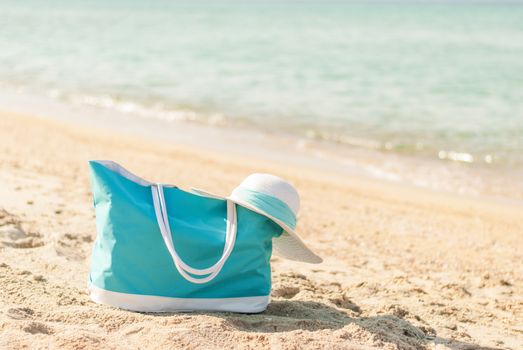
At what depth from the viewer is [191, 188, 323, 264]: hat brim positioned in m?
3.28

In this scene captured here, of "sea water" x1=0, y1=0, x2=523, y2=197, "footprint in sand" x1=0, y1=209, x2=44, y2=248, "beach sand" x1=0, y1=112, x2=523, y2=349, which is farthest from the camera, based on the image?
"sea water" x1=0, y1=0, x2=523, y2=197

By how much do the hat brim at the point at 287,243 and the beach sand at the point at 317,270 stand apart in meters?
0.25

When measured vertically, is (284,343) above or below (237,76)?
below

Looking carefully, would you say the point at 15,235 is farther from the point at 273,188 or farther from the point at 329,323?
the point at 329,323

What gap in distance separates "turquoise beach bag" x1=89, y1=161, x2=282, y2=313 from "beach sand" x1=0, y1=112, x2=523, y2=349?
0.29ft

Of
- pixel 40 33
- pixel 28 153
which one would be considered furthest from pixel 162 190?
pixel 40 33

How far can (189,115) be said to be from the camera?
11.9 m

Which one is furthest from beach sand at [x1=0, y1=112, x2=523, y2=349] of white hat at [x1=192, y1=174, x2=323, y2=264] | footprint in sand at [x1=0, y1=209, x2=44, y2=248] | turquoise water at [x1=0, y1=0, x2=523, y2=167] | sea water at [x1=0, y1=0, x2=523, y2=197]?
turquoise water at [x1=0, y1=0, x2=523, y2=167]

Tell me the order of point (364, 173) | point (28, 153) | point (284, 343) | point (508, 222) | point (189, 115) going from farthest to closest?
1. point (189, 115)
2. point (364, 173)
3. point (28, 153)
4. point (508, 222)
5. point (284, 343)

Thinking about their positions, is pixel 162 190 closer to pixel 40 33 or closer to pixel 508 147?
pixel 508 147

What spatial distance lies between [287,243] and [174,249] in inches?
24.5

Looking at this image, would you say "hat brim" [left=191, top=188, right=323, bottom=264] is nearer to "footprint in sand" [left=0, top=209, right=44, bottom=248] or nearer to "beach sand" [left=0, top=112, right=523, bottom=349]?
"beach sand" [left=0, top=112, right=523, bottom=349]

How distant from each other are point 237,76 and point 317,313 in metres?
12.7

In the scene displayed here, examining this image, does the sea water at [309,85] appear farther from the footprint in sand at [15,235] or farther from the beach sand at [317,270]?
the footprint in sand at [15,235]
